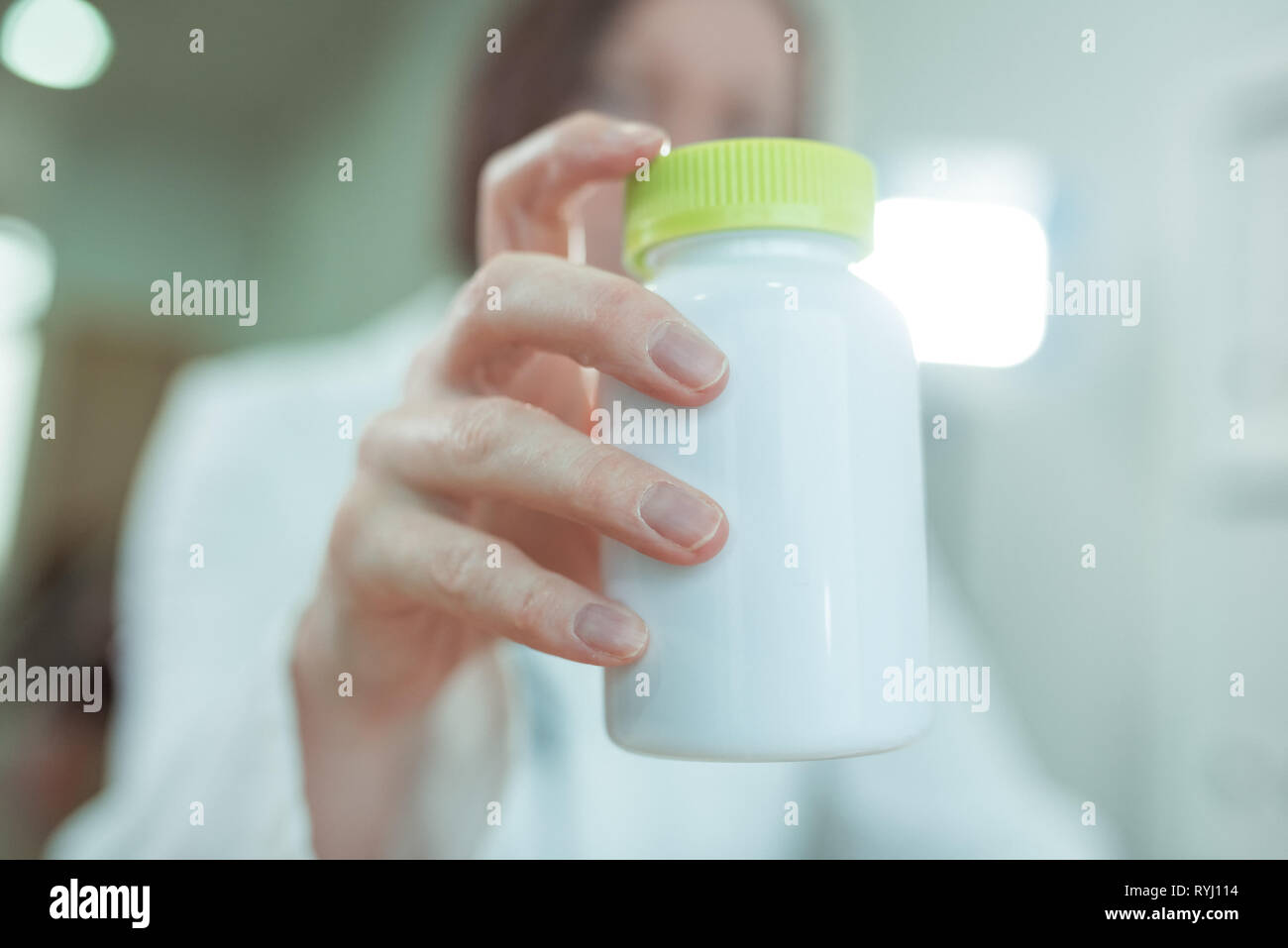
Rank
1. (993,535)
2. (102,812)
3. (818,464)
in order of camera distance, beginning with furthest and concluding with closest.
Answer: (993,535), (102,812), (818,464)

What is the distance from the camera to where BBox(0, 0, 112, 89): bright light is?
0.93 metres

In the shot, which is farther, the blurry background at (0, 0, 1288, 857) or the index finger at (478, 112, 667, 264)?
the blurry background at (0, 0, 1288, 857)

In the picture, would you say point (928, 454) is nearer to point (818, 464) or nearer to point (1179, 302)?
point (1179, 302)

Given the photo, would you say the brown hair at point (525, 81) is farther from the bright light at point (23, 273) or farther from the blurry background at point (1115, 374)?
the bright light at point (23, 273)

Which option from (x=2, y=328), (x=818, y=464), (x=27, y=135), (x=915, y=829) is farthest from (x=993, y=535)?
(x=27, y=135)

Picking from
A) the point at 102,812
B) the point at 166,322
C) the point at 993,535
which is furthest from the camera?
the point at 166,322

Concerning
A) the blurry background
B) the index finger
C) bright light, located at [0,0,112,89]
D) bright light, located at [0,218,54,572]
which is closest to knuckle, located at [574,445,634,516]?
the index finger

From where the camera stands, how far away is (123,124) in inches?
94.3

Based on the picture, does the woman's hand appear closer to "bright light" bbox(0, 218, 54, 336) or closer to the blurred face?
the blurred face

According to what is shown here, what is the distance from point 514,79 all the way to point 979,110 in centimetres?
63

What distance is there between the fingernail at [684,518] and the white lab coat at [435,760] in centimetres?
42

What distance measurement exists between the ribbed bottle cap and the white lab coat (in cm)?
46

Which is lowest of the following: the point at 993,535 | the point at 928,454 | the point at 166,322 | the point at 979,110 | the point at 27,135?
the point at 993,535

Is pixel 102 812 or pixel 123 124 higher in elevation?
pixel 123 124
